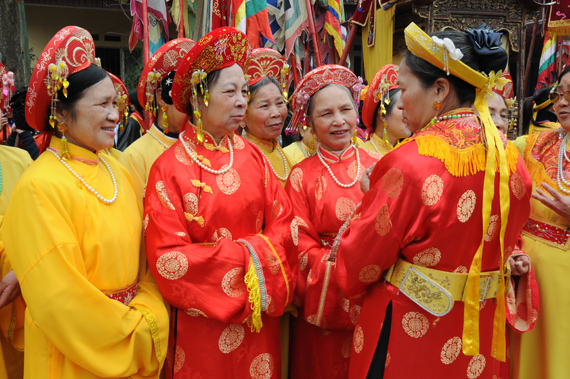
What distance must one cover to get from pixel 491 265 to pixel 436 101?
72 cm

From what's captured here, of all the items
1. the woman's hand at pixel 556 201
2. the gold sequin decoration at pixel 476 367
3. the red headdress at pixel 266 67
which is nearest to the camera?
the gold sequin decoration at pixel 476 367

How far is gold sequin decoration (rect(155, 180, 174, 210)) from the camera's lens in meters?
2.28

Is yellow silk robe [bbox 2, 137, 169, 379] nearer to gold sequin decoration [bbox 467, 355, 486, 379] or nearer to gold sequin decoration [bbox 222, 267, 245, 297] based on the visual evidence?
gold sequin decoration [bbox 222, 267, 245, 297]

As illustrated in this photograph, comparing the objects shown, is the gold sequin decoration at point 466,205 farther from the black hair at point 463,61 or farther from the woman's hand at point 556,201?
the woman's hand at point 556,201

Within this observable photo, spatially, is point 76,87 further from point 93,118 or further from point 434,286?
point 434,286

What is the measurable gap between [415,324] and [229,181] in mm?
1090

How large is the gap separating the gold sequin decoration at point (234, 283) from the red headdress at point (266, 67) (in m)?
1.48

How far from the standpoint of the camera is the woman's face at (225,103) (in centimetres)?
249

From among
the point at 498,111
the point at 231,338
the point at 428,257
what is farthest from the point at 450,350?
the point at 498,111

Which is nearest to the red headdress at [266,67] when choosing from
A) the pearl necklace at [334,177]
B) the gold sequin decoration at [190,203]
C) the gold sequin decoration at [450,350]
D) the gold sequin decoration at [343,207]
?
the pearl necklace at [334,177]

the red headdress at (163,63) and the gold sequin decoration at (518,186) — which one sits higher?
the red headdress at (163,63)

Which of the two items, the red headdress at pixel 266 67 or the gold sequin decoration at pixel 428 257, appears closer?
the gold sequin decoration at pixel 428 257

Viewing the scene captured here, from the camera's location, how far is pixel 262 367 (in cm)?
247

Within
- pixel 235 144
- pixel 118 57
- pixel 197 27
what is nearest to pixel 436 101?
pixel 235 144
